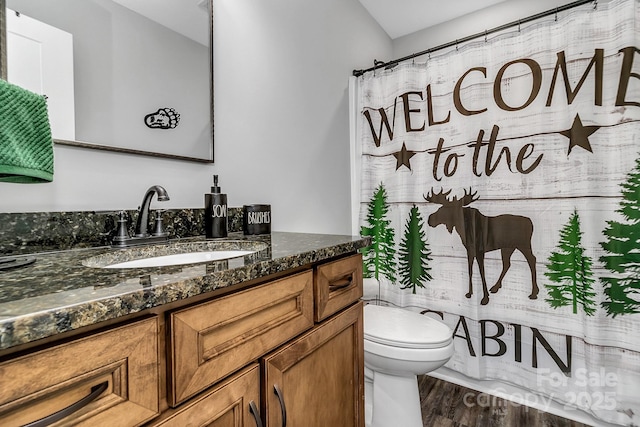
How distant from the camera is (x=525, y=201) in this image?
1.62 meters

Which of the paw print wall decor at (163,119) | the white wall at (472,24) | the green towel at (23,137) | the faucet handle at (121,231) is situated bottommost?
the faucet handle at (121,231)

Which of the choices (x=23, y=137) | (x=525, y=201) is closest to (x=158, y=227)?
(x=23, y=137)

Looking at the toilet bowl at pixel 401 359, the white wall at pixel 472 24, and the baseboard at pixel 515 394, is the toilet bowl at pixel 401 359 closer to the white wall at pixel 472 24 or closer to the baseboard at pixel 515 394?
the baseboard at pixel 515 394

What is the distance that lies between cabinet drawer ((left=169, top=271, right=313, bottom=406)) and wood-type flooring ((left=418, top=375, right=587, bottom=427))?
1278 mm

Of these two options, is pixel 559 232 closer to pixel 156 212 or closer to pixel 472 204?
pixel 472 204

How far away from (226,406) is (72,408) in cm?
27

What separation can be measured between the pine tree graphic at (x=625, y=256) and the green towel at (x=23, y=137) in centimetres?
202

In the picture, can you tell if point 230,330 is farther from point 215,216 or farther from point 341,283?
point 215,216

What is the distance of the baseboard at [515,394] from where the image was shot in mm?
1566

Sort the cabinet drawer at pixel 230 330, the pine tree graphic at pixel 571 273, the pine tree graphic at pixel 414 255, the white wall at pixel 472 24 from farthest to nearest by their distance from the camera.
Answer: the white wall at pixel 472 24, the pine tree graphic at pixel 414 255, the pine tree graphic at pixel 571 273, the cabinet drawer at pixel 230 330

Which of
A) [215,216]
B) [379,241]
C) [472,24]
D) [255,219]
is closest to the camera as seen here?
[215,216]

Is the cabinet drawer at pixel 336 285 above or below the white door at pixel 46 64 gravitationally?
below

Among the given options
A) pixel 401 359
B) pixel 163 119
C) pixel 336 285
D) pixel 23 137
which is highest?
pixel 163 119

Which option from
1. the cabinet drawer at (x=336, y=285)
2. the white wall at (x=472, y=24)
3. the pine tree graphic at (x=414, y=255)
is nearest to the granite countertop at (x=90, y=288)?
the cabinet drawer at (x=336, y=285)
